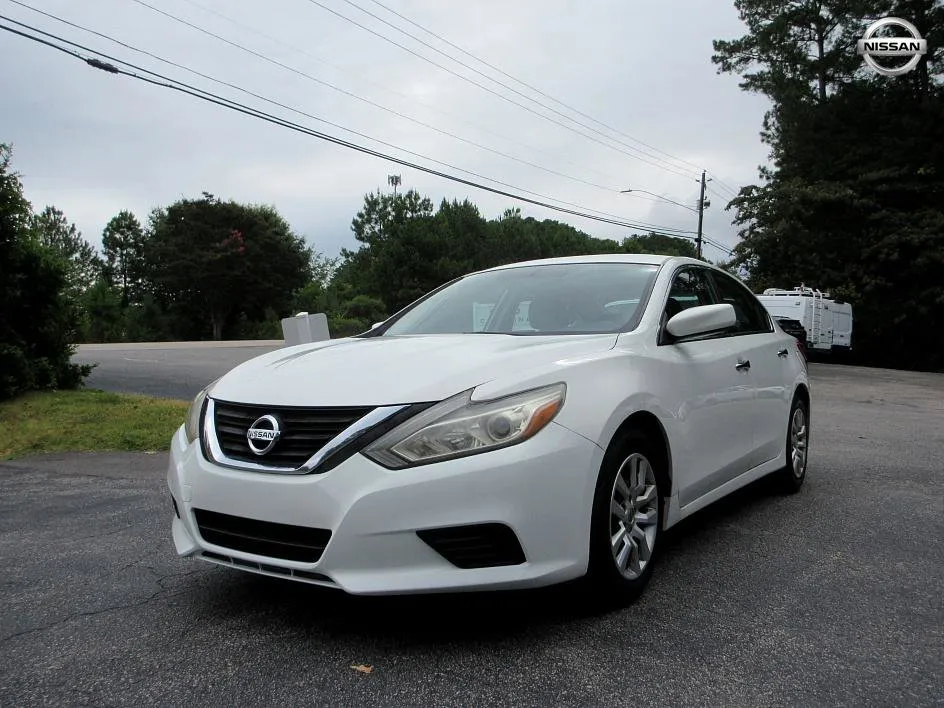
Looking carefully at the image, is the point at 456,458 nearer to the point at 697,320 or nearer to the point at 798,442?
the point at 697,320

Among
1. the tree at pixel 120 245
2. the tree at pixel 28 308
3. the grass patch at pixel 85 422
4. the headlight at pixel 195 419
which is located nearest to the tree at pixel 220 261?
the tree at pixel 120 245

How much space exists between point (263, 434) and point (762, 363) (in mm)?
3315

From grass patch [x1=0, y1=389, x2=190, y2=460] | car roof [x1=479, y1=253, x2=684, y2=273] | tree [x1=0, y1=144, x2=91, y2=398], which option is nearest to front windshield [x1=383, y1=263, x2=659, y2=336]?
car roof [x1=479, y1=253, x2=684, y2=273]

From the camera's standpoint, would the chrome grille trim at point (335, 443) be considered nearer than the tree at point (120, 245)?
Yes

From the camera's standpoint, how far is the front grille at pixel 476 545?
2.84 meters

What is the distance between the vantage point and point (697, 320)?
3.92 meters

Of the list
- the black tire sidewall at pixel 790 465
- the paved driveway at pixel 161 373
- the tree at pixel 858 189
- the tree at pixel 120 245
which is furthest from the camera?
the tree at pixel 120 245

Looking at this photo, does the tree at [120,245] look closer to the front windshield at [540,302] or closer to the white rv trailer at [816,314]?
the white rv trailer at [816,314]

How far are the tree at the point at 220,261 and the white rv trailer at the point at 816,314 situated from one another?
34.1 meters

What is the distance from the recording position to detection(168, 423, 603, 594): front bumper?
2.79 meters

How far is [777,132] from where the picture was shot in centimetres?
3644

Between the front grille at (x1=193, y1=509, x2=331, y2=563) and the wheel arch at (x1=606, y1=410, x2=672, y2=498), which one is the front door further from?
the front grille at (x1=193, y1=509, x2=331, y2=563)

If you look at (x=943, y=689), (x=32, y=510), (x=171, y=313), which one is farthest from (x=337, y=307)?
(x=943, y=689)

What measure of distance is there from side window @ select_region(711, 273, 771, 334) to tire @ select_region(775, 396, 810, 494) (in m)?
0.62
